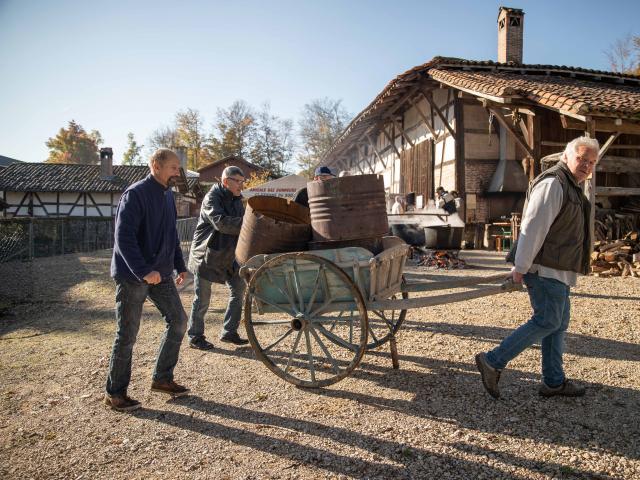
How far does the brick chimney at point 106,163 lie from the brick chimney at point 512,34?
73.6 ft

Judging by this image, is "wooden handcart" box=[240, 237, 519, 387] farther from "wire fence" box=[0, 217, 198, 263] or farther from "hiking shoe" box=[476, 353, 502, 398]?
"wire fence" box=[0, 217, 198, 263]

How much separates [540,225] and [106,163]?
27813 millimetres

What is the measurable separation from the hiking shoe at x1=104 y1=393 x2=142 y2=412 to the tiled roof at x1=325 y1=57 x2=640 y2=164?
27.7 feet

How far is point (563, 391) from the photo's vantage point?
3.05 metres

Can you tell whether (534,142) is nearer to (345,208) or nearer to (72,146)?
(345,208)

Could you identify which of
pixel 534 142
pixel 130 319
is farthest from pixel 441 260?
pixel 130 319

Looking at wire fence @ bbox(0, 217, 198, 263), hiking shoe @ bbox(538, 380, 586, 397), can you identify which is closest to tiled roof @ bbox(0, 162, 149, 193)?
wire fence @ bbox(0, 217, 198, 263)

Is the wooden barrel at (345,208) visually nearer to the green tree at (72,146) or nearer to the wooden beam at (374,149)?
the wooden beam at (374,149)

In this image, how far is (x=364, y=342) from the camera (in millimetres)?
2918

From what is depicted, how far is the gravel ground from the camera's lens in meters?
2.29

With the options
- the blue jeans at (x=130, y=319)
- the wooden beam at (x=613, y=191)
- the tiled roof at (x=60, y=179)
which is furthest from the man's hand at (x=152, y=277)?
the tiled roof at (x=60, y=179)

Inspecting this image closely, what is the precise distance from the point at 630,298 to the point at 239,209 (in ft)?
19.5

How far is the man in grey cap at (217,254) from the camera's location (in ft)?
13.9

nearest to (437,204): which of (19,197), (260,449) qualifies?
(260,449)
